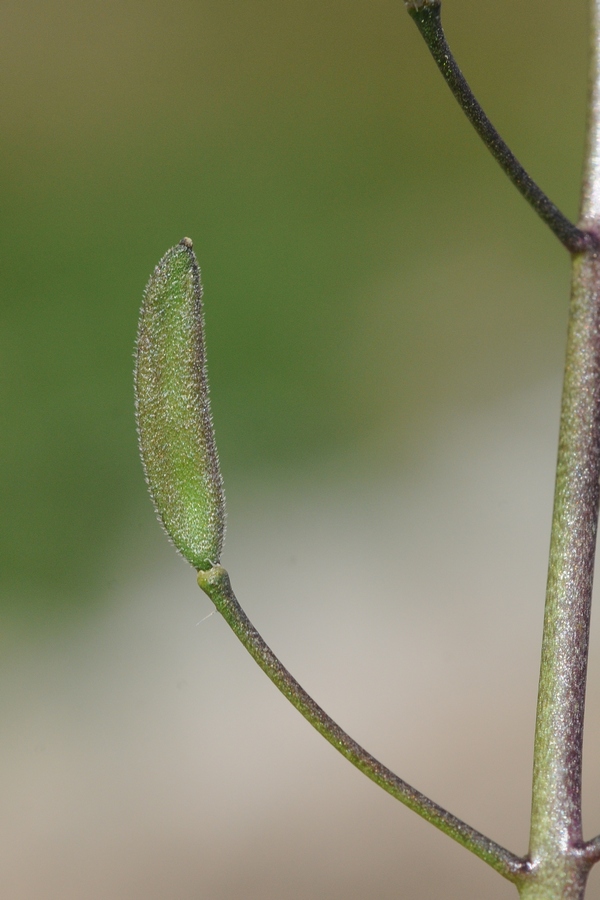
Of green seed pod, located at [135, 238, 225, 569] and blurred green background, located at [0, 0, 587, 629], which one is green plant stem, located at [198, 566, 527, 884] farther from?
blurred green background, located at [0, 0, 587, 629]

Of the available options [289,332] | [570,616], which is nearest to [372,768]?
[570,616]

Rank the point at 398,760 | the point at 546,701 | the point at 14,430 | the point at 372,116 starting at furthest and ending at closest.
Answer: the point at 372,116 < the point at 14,430 < the point at 398,760 < the point at 546,701

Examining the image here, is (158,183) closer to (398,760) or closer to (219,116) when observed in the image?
(219,116)

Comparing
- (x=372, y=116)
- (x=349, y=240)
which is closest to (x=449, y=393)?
(x=349, y=240)

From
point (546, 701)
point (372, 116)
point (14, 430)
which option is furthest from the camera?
point (372, 116)

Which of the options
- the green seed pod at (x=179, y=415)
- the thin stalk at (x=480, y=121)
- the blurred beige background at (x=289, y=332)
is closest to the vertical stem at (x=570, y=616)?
the thin stalk at (x=480, y=121)

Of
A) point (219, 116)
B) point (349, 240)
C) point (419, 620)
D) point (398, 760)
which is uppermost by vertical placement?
point (219, 116)

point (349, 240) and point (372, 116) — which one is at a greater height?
point (372, 116)
